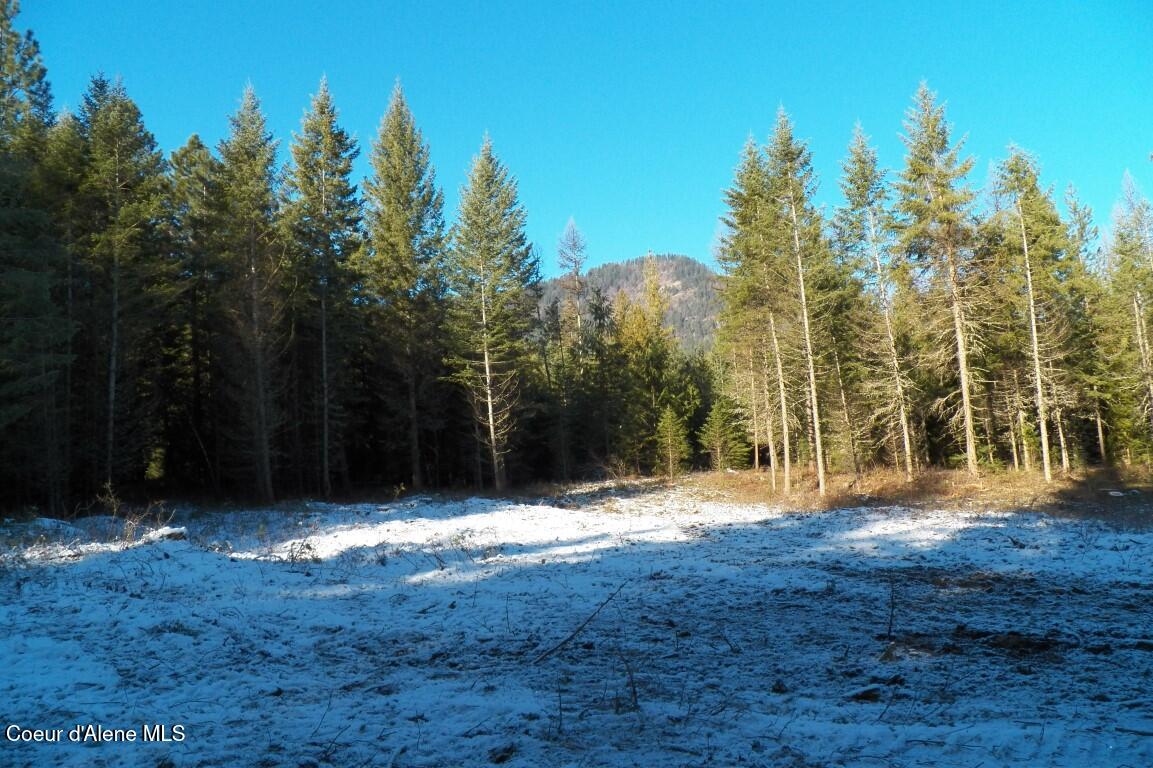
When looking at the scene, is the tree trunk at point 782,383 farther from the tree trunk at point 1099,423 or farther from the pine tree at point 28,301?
the pine tree at point 28,301

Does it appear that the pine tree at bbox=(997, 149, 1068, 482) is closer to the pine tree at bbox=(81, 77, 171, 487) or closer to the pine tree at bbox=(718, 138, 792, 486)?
the pine tree at bbox=(718, 138, 792, 486)

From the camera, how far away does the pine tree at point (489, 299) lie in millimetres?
27297

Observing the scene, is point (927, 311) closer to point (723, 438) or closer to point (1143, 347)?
point (1143, 347)

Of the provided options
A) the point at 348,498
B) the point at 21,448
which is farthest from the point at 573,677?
the point at 348,498

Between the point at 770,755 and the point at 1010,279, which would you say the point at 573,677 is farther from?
the point at 1010,279

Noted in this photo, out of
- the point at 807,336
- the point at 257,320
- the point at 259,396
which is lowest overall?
the point at 259,396

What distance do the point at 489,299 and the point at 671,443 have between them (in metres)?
15.7

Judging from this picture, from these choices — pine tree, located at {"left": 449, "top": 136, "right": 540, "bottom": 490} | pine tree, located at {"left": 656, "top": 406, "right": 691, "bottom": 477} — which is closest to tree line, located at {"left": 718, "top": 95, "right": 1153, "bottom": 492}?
pine tree, located at {"left": 656, "top": 406, "right": 691, "bottom": 477}

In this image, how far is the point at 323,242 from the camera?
25.8 metres

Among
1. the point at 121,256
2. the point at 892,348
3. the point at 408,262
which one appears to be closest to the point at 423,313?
the point at 408,262

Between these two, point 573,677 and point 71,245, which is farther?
point 71,245

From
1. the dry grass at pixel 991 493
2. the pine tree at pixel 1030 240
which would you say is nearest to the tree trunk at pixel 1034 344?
the pine tree at pixel 1030 240

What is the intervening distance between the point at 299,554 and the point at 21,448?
13086 millimetres

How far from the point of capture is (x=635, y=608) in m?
7.20
